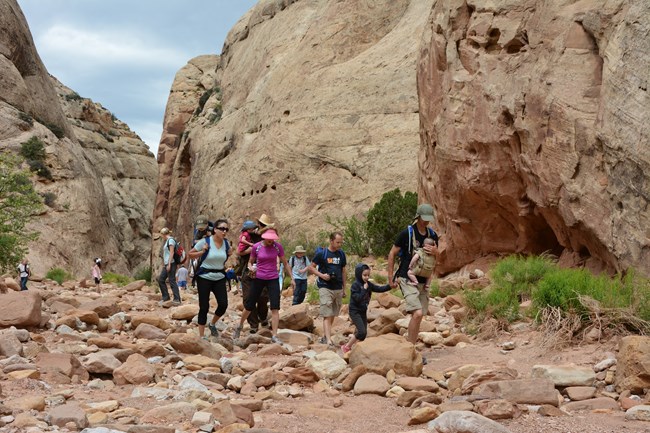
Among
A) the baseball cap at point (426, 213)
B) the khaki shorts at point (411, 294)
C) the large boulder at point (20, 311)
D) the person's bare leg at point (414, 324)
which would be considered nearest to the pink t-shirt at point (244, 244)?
the large boulder at point (20, 311)

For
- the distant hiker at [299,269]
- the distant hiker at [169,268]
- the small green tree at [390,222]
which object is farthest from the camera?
the small green tree at [390,222]

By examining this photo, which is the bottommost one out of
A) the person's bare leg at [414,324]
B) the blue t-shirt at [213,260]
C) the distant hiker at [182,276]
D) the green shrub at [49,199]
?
the person's bare leg at [414,324]

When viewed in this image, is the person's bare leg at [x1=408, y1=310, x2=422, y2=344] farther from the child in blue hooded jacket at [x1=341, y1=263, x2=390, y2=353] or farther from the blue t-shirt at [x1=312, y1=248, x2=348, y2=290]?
the blue t-shirt at [x1=312, y1=248, x2=348, y2=290]

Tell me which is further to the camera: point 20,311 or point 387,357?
point 20,311

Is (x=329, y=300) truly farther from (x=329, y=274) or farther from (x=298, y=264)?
(x=298, y=264)

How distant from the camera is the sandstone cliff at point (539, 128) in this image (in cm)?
965

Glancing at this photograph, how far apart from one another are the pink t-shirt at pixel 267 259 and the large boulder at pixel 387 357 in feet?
7.86

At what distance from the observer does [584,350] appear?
761cm

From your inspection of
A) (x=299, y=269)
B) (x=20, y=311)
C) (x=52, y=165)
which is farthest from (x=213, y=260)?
(x=52, y=165)

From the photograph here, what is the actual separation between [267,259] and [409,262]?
225cm

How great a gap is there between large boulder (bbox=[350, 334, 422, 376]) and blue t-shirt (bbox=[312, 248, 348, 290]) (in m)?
1.91

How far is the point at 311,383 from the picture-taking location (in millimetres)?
7367

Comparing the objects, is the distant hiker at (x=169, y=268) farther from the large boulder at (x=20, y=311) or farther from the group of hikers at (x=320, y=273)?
the large boulder at (x=20, y=311)

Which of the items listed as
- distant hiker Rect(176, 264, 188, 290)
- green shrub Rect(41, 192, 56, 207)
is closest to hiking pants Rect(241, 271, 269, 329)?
distant hiker Rect(176, 264, 188, 290)
